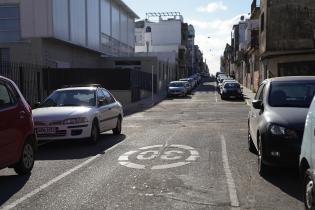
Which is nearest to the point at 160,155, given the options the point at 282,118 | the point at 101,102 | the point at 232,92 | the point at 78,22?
the point at 101,102

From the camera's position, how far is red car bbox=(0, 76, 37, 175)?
805cm

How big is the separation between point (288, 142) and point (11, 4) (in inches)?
1137

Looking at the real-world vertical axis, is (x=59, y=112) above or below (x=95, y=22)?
below

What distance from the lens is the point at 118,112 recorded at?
15.5 m

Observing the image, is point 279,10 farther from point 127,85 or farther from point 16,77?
point 16,77

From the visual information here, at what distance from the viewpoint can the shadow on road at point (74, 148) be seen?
11.2 metres

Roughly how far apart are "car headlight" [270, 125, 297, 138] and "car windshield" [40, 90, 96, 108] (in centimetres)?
661

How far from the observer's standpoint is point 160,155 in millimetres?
10938

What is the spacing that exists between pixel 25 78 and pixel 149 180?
19346 millimetres

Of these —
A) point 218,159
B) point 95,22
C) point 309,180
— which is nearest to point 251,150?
point 218,159

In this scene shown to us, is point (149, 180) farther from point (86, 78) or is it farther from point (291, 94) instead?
point (86, 78)

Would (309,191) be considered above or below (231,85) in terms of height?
above

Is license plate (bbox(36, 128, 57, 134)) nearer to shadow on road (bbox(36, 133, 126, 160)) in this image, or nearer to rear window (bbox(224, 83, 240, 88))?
shadow on road (bbox(36, 133, 126, 160))

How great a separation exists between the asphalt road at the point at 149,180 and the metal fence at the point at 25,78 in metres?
10.8
